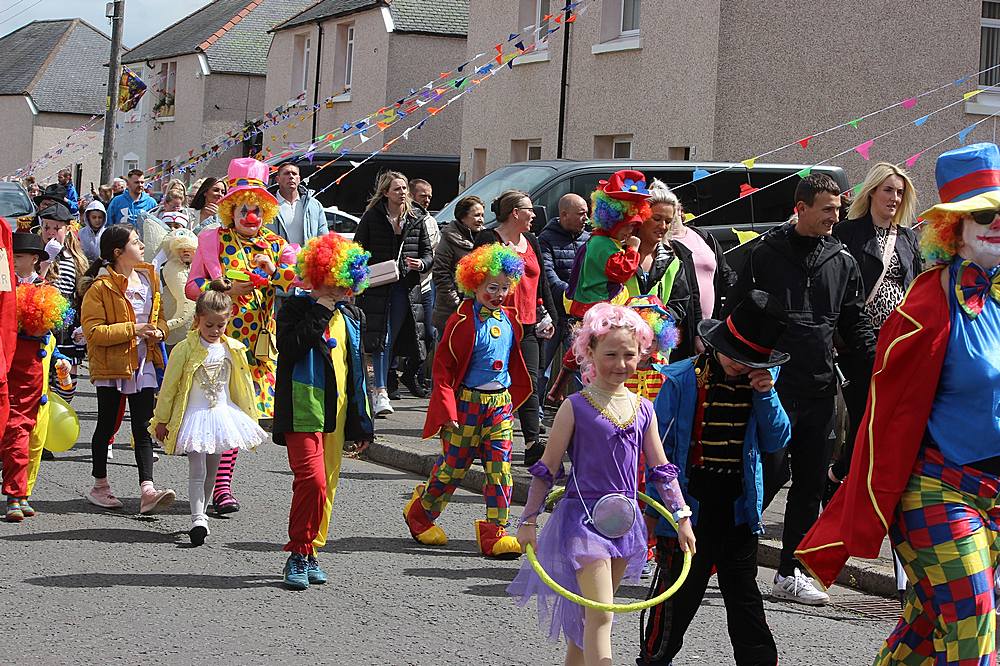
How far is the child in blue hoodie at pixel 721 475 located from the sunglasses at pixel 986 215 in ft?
3.07

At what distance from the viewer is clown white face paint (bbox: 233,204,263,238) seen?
916 cm

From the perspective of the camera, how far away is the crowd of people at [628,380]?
451cm

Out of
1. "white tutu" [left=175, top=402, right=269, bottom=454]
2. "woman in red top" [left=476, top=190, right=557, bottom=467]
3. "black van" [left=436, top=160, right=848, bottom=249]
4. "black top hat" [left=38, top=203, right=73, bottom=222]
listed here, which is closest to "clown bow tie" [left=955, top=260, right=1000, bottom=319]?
"white tutu" [left=175, top=402, right=269, bottom=454]

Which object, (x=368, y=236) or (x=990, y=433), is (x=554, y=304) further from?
(x=990, y=433)

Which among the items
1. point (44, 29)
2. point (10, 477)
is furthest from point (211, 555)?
point (44, 29)

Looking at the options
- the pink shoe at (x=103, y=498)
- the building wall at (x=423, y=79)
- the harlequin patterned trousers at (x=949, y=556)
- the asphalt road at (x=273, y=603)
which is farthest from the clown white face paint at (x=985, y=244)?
the building wall at (x=423, y=79)

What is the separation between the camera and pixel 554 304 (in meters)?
11.1

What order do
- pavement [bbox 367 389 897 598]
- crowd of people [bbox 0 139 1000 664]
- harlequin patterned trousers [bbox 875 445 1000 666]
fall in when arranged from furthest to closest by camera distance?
pavement [bbox 367 389 897 598], crowd of people [bbox 0 139 1000 664], harlequin patterned trousers [bbox 875 445 1000 666]

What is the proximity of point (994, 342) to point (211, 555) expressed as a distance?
461 centimetres

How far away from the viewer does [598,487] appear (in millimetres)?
5191

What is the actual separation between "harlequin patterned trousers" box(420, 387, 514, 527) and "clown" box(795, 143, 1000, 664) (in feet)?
11.2

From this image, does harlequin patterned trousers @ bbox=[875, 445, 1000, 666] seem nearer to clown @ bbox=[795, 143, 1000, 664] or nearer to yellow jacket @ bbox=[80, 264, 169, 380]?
clown @ bbox=[795, 143, 1000, 664]


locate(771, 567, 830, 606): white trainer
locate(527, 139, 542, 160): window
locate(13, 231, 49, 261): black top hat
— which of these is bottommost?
locate(771, 567, 830, 606): white trainer

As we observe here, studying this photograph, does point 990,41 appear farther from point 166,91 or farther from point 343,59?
point 166,91
